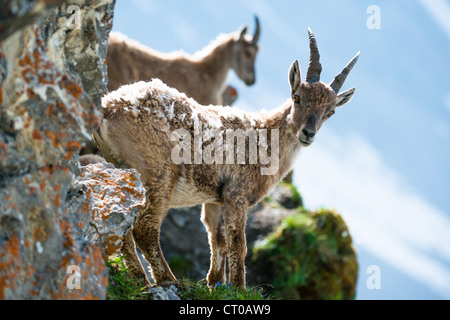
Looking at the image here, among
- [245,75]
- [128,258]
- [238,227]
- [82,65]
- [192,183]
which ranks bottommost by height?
[128,258]

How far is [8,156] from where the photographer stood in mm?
4824

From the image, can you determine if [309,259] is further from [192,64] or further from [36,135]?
[36,135]

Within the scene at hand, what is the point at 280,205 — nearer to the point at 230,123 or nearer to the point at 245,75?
the point at 245,75

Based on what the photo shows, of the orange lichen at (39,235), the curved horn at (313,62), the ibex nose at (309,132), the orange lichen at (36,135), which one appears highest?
the curved horn at (313,62)

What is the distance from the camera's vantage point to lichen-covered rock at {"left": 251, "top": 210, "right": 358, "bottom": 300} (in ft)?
47.4

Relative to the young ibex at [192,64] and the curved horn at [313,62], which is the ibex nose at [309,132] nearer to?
the curved horn at [313,62]

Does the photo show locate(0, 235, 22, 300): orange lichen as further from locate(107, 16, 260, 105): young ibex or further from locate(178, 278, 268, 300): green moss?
locate(107, 16, 260, 105): young ibex

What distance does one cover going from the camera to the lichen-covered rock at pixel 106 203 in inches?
253

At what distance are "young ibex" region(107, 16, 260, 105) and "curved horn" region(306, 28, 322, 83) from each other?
648 centimetres

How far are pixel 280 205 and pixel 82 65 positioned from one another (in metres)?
11.2

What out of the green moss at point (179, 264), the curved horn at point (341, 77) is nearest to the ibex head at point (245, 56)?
the green moss at point (179, 264)

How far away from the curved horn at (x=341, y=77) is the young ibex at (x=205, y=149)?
18mm

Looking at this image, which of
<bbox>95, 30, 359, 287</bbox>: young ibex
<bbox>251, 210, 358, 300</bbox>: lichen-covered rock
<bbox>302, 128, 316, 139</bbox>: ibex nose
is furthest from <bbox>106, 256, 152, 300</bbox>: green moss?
<bbox>251, 210, 358, 300</bbox>: lichen-covered rock
